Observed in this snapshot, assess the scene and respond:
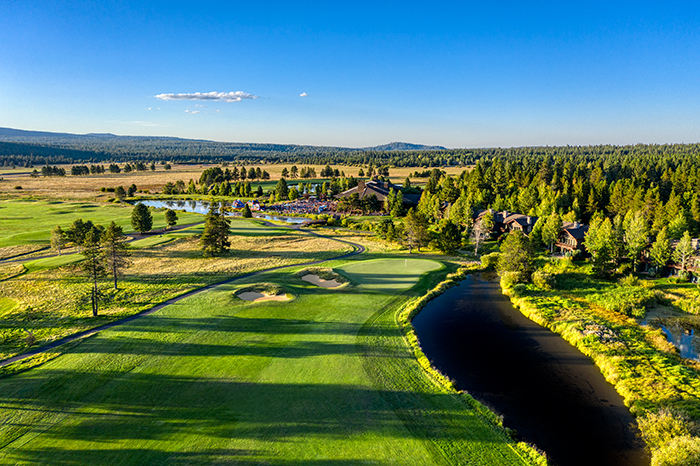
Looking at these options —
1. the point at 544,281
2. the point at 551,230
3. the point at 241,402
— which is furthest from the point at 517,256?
the point at 241,402

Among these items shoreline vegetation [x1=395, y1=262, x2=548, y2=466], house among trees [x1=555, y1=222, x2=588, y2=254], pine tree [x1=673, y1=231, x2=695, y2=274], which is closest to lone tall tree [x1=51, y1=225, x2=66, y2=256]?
shoreline vegetation [x1=395, y1=262, x2=548, y2=466]

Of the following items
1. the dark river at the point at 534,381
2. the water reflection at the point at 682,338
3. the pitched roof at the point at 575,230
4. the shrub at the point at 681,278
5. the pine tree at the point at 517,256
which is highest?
the pitched roof at the point at 575,230

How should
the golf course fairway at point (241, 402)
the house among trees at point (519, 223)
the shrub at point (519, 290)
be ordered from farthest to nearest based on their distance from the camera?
the house among trees at point (519, 223)
the shrub at point (519, 290)
the golf course fairway at point (241, 402)

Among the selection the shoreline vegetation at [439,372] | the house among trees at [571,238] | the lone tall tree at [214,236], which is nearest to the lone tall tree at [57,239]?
the lone tall tree at [214,236]

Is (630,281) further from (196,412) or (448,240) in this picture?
(196,412)

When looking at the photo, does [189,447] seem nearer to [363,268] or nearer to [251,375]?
[251,375]

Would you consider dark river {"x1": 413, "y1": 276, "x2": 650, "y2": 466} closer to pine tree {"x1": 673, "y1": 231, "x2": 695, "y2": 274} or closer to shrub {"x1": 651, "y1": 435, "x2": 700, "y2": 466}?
shrub {"x1": 651, "y1": 435, "x2": 700, "y2": 466}

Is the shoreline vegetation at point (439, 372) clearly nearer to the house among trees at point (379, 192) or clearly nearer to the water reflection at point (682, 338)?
the water reflection at point (682, 338)

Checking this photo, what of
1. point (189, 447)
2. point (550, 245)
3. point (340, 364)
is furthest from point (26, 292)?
point (550, 245)
